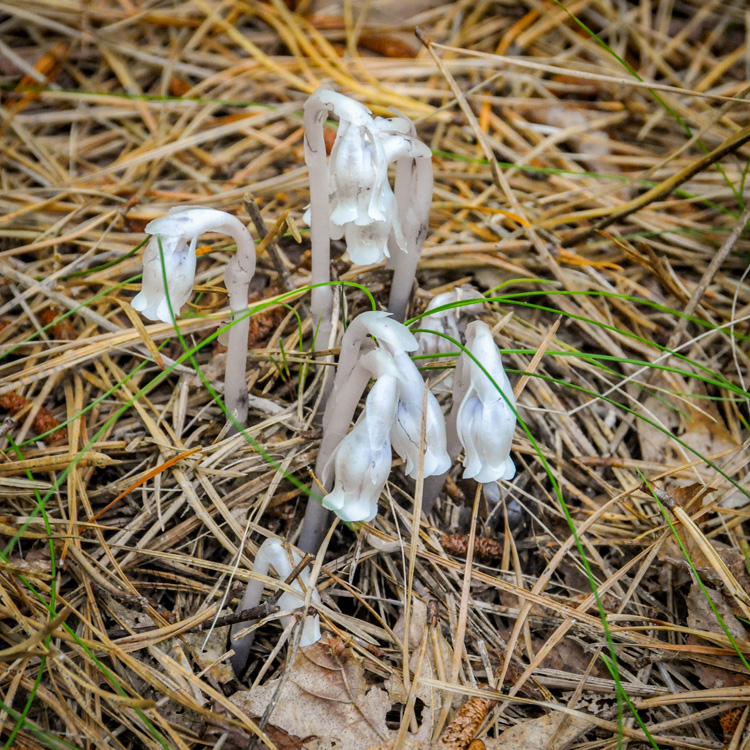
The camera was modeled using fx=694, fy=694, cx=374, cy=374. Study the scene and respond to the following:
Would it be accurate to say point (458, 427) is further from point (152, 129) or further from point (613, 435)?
point (152, 129)

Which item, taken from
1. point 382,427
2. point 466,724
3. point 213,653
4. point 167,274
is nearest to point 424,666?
point 466,724

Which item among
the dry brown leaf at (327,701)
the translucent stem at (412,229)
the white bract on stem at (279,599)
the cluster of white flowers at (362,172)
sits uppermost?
the cluster of white flowers at (362,172)

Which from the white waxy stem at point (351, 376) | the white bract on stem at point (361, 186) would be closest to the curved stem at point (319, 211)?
the white bract on stem at point (361, 186)

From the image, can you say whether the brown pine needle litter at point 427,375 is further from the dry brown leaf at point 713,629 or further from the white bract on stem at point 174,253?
the white bract on stem at point 174,253

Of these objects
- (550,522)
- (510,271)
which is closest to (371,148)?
(510,271)

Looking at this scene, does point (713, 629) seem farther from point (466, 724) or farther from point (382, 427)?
point (382, 427)

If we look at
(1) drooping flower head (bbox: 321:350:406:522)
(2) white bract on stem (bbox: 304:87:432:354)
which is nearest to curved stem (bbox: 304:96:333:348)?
(2) white bract on stem (bbox: 304:87:432:354)

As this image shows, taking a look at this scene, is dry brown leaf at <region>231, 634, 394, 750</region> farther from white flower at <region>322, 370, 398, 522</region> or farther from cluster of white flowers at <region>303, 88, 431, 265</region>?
cluster of white flowers at <region>303, 88, 431, 265</region>

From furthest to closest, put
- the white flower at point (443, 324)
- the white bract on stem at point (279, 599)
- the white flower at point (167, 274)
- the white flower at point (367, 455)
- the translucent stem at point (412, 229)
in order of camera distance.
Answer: the white flower at point (443, 324)
the translucent stem at point (412, 229)
the white bract on stem at point (279, 599)
the white flower at point (167, 274)
the white flower at point (367, 455)
